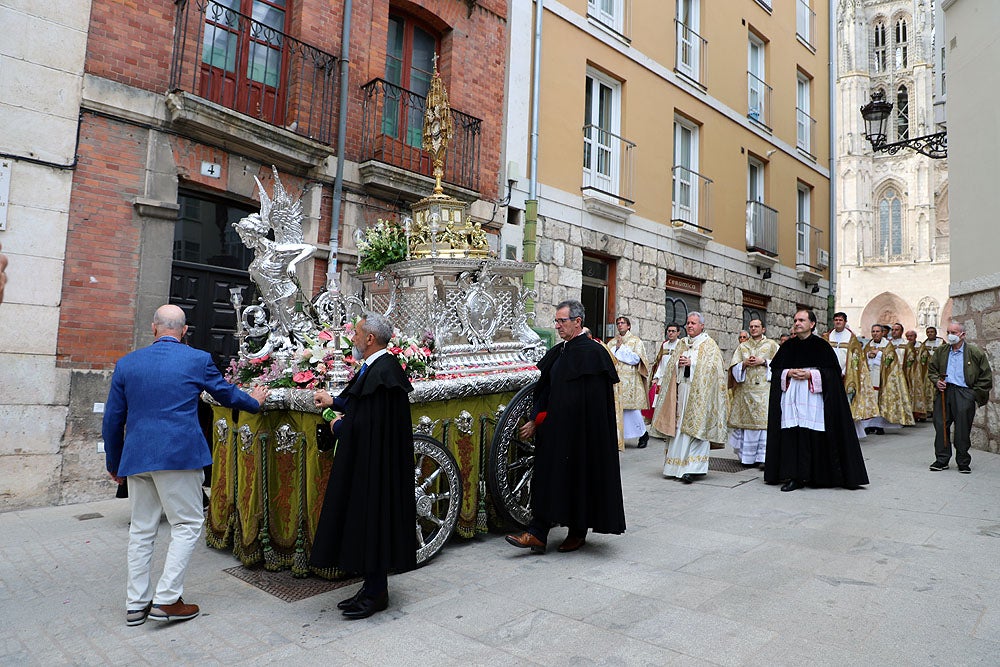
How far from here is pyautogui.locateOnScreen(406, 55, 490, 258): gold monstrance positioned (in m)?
6.11

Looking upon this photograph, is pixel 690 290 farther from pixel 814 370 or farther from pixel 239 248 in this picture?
pixel 239 248

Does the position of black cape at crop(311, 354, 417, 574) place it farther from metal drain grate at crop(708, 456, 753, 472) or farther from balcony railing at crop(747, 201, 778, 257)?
balcony railing at crop(747, 201, 778, 257)

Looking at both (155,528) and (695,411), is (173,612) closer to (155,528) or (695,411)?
(155,528)

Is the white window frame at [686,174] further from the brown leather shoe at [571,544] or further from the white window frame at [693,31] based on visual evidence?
the brown leather shoe at [571,544]

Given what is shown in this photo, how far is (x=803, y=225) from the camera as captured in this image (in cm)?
1947

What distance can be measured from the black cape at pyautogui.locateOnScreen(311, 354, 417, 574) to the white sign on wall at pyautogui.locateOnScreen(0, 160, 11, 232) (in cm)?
474

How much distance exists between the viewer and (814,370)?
7609 mm

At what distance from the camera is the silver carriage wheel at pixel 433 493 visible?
181 inches

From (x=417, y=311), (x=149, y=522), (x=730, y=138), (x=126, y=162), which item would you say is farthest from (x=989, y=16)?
(x=149, y=522)

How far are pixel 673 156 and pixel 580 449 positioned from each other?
35.4 ft

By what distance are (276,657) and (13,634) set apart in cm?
149

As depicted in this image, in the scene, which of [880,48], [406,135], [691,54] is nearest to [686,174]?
[691,54]

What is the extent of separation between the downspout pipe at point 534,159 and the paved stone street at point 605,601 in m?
6.00

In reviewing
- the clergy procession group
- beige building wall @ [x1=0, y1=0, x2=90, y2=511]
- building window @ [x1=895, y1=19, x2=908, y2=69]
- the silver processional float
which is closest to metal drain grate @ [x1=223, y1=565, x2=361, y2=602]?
the silver processional float
